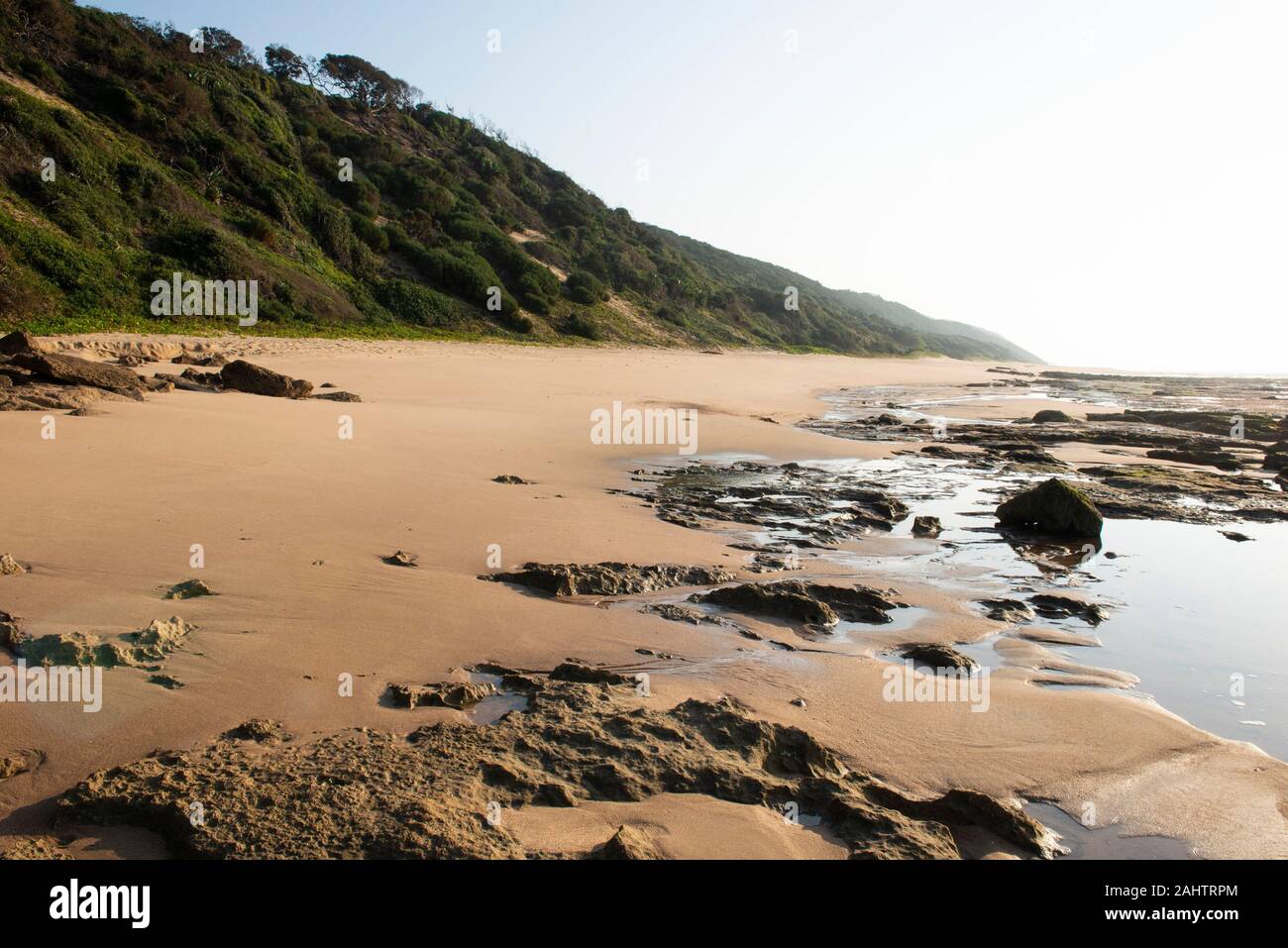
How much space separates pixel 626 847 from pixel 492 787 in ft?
1.91

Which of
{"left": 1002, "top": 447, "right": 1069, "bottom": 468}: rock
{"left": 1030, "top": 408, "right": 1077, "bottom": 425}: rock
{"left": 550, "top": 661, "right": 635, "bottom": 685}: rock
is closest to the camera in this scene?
{"left": 550, "top": 661, "right": 635, "bottom": 685}: rock

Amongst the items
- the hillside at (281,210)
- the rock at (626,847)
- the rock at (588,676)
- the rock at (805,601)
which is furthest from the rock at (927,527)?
the hillside at (281,210)

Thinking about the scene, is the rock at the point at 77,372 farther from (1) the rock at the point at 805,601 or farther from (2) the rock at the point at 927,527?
(2) the rock at the point at 927,527

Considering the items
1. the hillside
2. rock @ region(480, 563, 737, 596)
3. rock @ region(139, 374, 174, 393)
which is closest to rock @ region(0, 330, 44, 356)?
rock @ region(139, 374, 174, 393)

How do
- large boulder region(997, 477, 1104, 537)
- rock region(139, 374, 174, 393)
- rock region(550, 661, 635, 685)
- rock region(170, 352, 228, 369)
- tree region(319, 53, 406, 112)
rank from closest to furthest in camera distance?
rock region(550, 661, 635, 685), large boulder region(997, 477, 1104, 537), rock region(139, 374, 174, 393), rock region(170, 352, 228, 369), tree region(319, 53, 406, 112)

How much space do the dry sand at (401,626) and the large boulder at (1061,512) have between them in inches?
104

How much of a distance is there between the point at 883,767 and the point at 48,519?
5159mm

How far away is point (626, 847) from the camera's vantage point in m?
2.53

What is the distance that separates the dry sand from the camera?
10.3 ft

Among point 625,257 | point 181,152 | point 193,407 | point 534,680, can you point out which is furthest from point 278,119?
point 534,680

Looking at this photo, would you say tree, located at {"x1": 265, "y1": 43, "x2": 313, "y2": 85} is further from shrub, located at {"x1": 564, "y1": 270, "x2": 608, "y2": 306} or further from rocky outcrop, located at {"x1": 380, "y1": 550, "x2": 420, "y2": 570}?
rocky outcrop, located at {"x1": 380, "y1": 550, "x2": 420, "y2": 570}

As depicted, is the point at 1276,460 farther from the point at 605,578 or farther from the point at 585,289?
the point at 585,289

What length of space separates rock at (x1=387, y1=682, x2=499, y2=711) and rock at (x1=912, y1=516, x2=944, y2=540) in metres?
4.91

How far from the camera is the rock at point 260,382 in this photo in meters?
12.0
